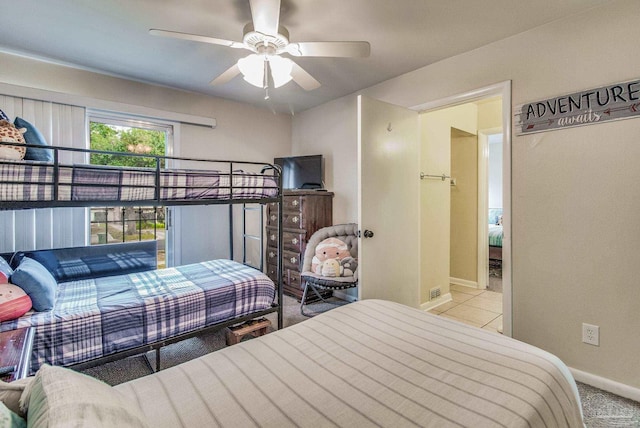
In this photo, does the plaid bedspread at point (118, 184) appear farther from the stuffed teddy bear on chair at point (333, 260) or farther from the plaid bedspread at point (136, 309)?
the stuffed teddy bear on chair at point (333, 260)

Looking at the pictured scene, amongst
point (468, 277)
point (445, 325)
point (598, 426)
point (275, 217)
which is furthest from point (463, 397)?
point (468, 277)

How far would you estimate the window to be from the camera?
10.3ft

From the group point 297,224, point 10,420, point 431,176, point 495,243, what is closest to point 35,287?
point 10,420

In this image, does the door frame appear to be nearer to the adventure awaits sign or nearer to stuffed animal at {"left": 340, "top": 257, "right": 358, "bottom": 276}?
the adventure awaits sign

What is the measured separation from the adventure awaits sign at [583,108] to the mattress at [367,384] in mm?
1638

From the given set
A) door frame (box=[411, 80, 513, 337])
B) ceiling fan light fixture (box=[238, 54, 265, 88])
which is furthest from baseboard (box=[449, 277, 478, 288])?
ceiling fan light fixture (box=[238, 54, 265, 88])

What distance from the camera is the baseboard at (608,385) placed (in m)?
1.86

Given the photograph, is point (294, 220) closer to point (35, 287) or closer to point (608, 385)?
point (35, 287)

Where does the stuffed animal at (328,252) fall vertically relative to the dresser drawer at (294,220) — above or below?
below

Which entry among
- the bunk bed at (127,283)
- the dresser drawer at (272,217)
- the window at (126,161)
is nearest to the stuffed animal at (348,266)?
the bunk bed at (127,283)

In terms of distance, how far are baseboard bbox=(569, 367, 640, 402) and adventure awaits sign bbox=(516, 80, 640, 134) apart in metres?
1.65

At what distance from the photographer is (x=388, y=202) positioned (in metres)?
2.77

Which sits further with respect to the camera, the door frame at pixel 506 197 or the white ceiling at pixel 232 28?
the door frame at pixel 506 197

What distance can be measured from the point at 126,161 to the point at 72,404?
3.24 m
